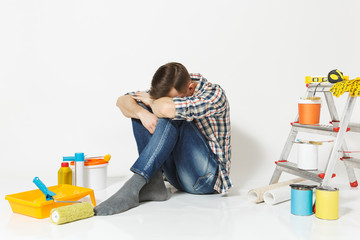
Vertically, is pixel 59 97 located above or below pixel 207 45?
below

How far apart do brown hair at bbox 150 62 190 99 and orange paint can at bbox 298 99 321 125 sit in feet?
2.60

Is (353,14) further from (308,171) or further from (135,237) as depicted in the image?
(135,237)

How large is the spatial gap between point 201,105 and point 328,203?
84cm

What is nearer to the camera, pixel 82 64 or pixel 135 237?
pixel 135 237

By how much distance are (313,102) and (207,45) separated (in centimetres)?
148

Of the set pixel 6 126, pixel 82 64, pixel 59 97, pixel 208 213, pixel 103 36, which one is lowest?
pixel 208 213

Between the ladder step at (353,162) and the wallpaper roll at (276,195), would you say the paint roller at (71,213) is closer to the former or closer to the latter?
the wallpaper roll at (276,195)

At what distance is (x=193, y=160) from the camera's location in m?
2.50

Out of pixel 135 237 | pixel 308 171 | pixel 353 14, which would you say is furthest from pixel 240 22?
pixel 135 237

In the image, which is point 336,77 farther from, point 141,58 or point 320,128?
point 141,58

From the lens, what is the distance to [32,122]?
12.4 feet

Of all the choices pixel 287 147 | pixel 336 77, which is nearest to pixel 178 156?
pixel 287 147

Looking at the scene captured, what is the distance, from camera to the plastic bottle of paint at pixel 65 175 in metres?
2.79

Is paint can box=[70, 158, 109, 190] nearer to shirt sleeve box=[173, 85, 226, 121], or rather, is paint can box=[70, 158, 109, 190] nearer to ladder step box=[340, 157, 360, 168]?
shirt sleeve box=[173, 85, 226, 121]
